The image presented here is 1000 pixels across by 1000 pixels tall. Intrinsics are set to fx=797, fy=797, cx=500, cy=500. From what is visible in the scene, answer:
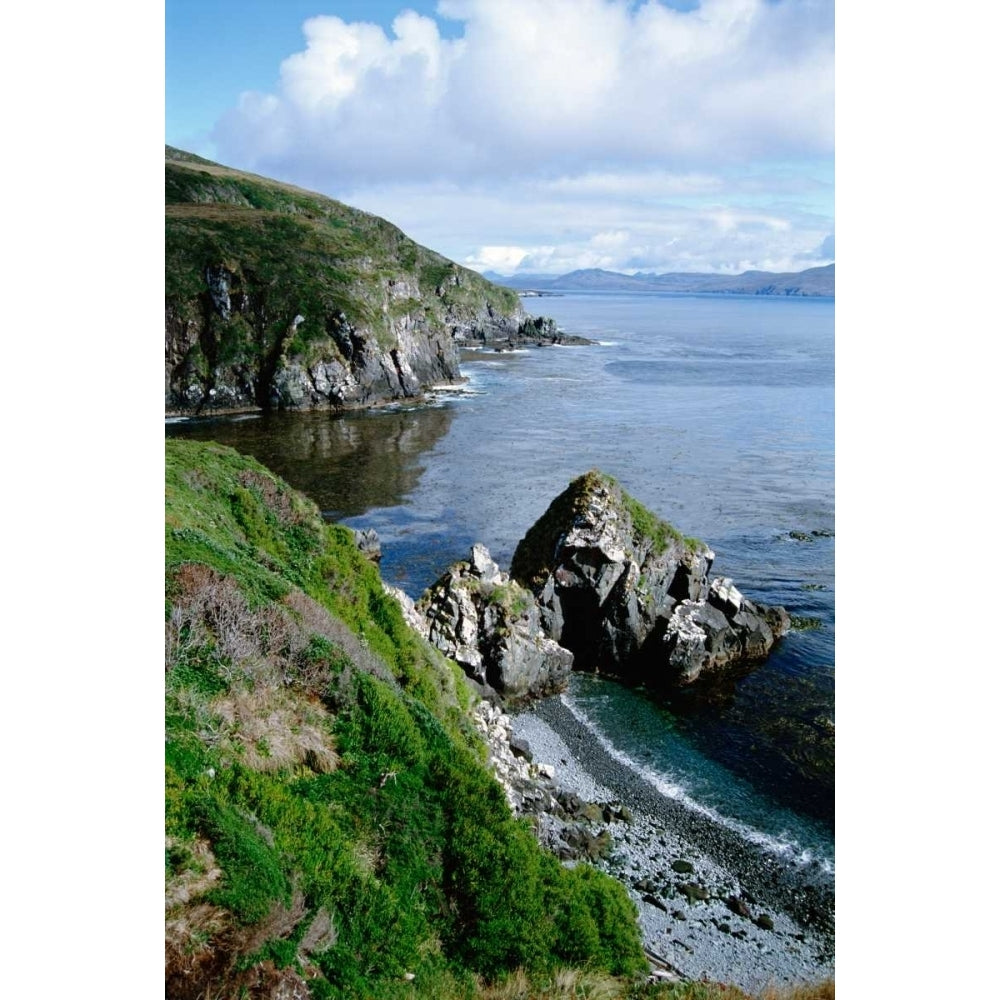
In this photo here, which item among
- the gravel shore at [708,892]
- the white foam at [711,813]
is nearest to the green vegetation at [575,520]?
the white foam at [711,813]

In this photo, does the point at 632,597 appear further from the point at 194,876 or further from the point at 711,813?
the point at 194,876

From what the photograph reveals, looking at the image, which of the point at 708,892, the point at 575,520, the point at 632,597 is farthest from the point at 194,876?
the point at 575,520

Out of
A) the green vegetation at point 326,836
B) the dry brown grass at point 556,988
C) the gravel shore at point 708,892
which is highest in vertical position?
the green vegetation at point 326,836

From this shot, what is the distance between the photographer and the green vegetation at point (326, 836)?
771 centimetres

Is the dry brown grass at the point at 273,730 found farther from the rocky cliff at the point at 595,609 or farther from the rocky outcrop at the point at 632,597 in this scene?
the rocky outcrop at the point at 632,597

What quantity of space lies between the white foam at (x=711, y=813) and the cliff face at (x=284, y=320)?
195 feet

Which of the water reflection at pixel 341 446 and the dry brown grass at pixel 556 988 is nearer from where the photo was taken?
the dry brown grass at pixel 556 988

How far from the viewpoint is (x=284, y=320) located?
80.4 metres

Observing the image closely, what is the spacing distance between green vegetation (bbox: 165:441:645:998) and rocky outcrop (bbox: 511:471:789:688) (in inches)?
632

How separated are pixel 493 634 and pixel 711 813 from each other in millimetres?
8865

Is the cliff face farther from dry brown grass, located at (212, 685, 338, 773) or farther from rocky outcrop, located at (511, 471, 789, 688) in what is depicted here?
dry brown grass, located at (212, 685, 338, 773)
